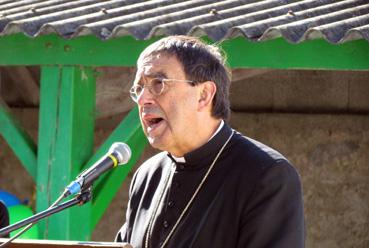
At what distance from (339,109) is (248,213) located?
456cm

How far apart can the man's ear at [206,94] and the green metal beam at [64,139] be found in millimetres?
3037

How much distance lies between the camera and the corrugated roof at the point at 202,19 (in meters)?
5.79

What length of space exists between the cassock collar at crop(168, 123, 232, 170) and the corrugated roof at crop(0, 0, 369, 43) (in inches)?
77.1

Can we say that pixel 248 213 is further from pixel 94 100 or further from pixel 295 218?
pixel 94 100

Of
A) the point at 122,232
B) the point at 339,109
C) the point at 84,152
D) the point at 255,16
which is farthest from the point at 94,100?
the point at 122,232

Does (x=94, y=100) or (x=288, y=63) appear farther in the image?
(x=94, y=100)

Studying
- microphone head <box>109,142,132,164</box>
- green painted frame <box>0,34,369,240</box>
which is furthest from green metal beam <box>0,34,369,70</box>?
microphone head <box>109,142,132,164</box>

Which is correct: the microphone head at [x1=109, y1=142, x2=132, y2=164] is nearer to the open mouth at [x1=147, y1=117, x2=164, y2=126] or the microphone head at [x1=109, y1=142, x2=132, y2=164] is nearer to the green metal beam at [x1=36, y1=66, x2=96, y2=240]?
the open mouth at [x1=147, y1=117, x2=164, y2=126]

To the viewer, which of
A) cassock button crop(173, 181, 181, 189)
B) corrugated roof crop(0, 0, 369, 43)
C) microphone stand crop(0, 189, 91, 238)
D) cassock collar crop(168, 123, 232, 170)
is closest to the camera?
microphone stand crop(0, 189, 91, 238)

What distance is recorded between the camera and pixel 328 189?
8.05m

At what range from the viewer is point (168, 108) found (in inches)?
146

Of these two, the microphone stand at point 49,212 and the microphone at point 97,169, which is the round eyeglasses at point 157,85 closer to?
the microphone at point 97,169

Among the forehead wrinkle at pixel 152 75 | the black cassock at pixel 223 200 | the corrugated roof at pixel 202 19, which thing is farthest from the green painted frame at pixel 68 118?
the forehead wrinkle at pixel 152 75

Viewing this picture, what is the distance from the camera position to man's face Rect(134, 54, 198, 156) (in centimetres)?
370
